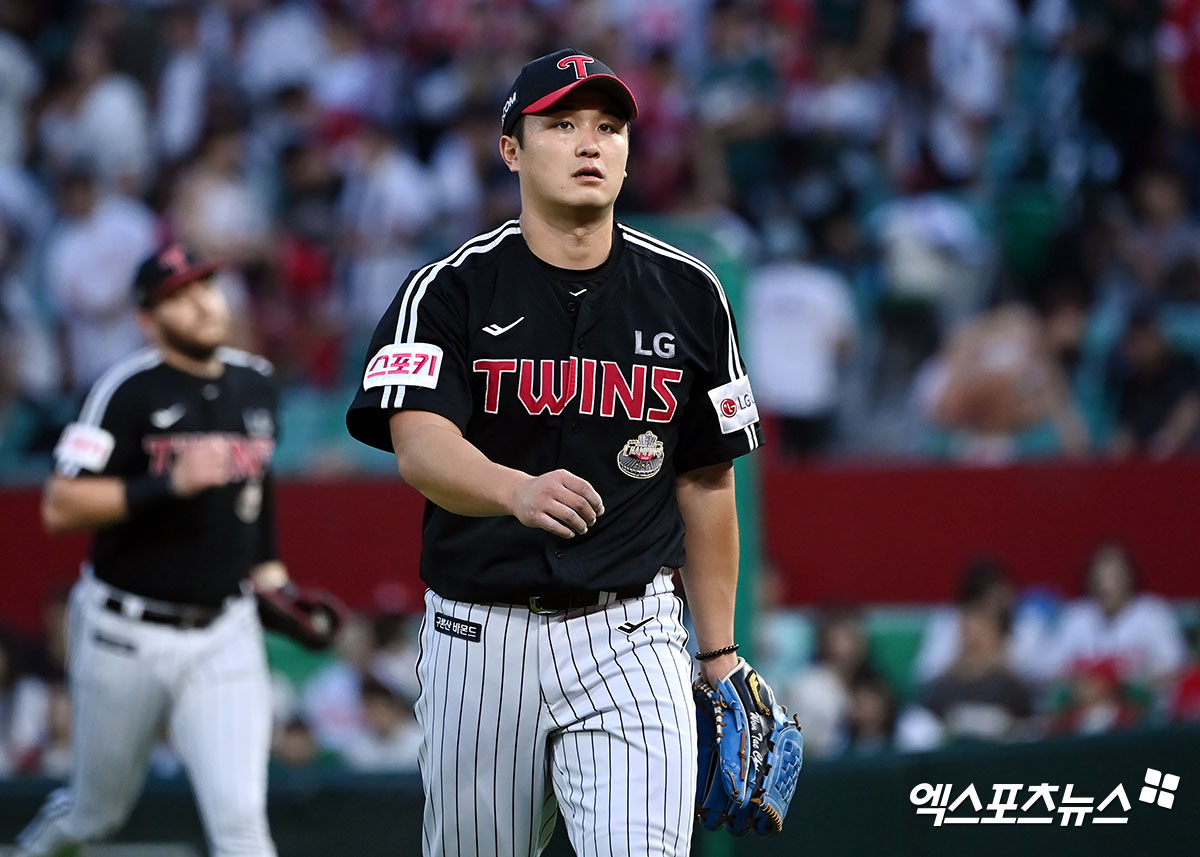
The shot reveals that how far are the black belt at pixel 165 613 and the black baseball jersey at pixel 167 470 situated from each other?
0.03m

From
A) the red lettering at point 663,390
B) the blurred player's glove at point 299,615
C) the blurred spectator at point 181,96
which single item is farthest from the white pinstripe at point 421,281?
the blurred spectator at point 181,96

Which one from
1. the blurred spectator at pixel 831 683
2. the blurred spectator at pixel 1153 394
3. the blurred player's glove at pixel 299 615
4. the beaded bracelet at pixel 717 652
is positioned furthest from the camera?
the blurred spectator at pixel 1153 394

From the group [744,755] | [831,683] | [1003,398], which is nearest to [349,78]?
[1003,398]

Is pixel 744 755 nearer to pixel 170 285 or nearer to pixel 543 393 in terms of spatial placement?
pixel 543 393

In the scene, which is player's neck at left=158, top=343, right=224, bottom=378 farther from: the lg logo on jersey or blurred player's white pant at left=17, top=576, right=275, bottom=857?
the lg logo on jersey

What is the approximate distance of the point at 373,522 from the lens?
8.28m

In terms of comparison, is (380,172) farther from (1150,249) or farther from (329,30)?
(1150,249)

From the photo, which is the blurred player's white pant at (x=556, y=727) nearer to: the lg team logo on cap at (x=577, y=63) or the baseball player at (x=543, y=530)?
the baseball player at (x=543, y=530)

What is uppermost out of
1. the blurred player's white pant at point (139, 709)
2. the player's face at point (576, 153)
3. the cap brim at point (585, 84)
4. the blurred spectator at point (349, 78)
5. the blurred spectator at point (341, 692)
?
the blurred spectator at point (349, 78)

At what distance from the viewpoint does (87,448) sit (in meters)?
5.42

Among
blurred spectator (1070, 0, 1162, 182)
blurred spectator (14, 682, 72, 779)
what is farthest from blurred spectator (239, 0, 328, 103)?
blurred spectator (1070, 0, 1162, 182)

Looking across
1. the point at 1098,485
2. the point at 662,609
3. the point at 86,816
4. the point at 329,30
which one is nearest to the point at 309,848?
the point at 86,816

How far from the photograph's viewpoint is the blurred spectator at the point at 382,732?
25.7ft

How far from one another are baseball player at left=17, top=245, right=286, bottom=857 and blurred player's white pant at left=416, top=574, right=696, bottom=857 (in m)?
1.74
